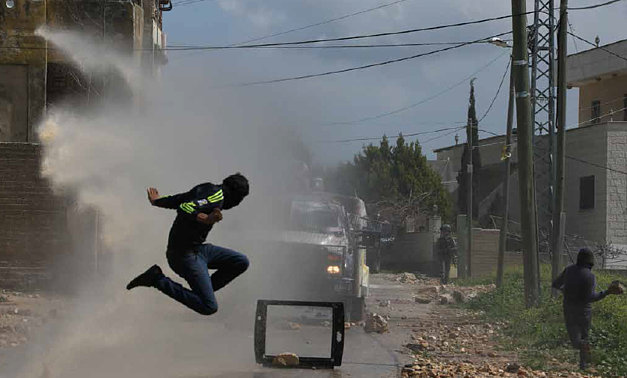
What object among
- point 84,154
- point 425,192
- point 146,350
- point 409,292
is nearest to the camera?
point 146,350

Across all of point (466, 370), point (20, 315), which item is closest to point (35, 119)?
point (20, 315)

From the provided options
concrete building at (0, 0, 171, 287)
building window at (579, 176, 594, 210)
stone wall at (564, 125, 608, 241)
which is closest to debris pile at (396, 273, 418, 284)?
stone wall at (564, 125, 608, 241)

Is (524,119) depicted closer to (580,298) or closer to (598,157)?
(580,298)

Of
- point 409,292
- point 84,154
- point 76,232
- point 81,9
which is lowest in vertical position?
point 409,292

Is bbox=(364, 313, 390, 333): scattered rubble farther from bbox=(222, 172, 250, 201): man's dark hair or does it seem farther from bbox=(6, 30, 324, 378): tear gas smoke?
bbox=(222, 172, 250, 201): man's dark hair

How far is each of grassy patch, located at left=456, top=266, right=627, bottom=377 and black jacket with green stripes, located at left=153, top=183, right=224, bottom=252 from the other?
619 cm

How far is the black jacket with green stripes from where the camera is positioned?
350 inches

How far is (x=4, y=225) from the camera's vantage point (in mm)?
21578

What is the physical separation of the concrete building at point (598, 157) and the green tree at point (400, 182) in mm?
6926

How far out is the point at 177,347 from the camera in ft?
43.8

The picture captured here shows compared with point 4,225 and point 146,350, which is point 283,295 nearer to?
point 146,350

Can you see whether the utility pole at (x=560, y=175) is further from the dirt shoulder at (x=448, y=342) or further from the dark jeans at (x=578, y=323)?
the dark jeans at (x=578, y=323)

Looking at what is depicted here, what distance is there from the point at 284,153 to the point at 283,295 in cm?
909

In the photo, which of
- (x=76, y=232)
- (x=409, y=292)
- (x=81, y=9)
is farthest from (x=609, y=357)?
(x=409, y=292)
